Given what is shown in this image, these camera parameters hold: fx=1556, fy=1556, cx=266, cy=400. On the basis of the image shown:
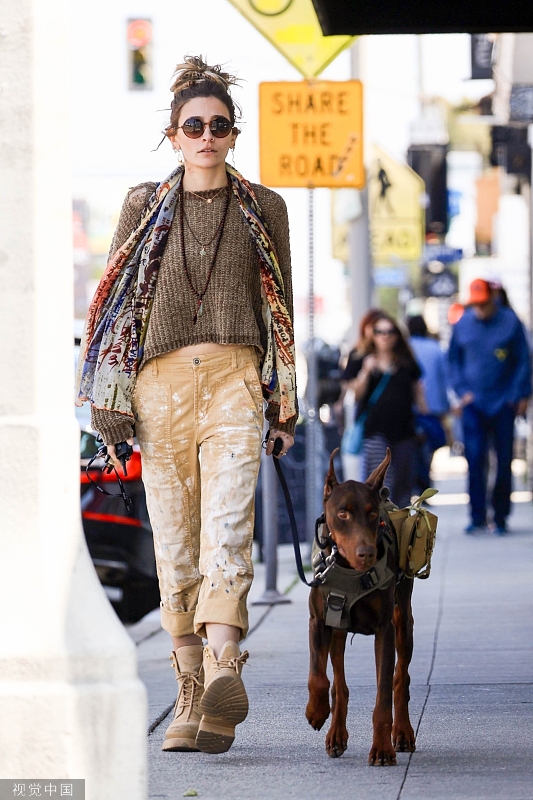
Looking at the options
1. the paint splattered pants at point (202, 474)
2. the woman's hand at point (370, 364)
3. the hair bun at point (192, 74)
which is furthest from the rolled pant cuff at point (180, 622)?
the woman's hand at point (370, 364)

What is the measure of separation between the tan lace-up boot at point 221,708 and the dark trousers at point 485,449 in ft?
27.5

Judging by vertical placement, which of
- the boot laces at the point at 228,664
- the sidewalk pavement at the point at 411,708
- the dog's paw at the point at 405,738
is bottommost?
the sidewalk pavement at the point at 411,708

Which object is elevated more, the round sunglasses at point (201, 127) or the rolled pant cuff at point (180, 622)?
the round sunglasses at point (201, 127)

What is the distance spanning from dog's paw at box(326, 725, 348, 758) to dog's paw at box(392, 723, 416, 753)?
0.66 ft

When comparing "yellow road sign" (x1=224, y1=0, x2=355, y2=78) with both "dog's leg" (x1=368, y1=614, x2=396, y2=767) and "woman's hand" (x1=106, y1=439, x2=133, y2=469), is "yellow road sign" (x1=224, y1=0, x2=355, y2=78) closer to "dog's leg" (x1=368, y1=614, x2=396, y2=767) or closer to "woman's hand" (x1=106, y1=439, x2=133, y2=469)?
"woman's hand" (x1=106, y1=439, x2=133, y2=469)

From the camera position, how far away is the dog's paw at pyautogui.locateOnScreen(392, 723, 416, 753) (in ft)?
17.2

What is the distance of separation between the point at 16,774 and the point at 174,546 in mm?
1323

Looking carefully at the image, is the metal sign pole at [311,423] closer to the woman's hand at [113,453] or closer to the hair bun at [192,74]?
the hair bun at [192,74]

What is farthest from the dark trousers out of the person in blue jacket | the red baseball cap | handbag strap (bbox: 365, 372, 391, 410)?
handbag strap (bbox: 365, 372, 391, 410)

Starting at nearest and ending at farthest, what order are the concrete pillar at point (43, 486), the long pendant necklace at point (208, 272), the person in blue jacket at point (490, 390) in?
1. the concrete pillar at point (43, 486)
2. the long pendant necklace at point (208, 272)
3. the person in blue jacket at point (490, 390)

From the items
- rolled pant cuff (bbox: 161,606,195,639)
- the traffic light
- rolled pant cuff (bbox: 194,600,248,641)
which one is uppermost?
the traffic light

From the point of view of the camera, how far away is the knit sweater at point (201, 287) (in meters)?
5.28

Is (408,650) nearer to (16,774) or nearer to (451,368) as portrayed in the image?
(16,774)

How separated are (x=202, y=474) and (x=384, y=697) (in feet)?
3.22
